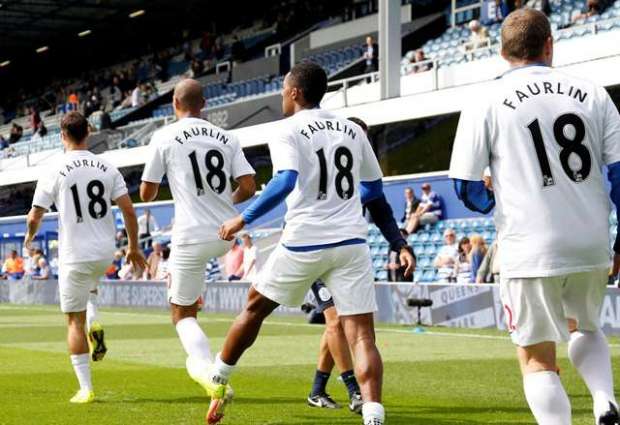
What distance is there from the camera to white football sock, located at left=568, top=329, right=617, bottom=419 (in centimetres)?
503

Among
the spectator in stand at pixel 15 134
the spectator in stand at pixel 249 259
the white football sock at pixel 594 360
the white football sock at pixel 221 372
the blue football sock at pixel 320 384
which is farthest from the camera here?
the spectator in stand at pixel 15 134

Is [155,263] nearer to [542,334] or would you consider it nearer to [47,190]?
[47,190]

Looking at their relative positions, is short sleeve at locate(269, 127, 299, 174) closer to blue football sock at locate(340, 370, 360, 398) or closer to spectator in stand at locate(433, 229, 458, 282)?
blue football sock at locate(340, 370, 360, 398)

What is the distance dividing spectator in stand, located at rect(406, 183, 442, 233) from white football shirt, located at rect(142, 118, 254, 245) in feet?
51.5

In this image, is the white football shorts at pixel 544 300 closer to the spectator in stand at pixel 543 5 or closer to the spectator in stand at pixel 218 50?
the spectator in stand at pixel 543 5

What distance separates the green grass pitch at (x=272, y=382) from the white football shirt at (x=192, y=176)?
4.16 feet

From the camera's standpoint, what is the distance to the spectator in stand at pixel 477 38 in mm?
26984

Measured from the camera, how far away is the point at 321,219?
6.48 m

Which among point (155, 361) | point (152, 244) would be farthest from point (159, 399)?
point (152, 244)

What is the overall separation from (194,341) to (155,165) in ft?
3.97

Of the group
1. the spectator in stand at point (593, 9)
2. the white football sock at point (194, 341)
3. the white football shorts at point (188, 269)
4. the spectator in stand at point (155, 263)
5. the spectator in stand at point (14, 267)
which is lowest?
the spectator in stand at point (14, 267)

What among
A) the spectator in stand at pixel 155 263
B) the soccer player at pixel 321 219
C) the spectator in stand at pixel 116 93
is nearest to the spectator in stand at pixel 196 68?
the spectator in stand at pixel 116 93

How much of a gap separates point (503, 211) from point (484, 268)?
13703 millimetres

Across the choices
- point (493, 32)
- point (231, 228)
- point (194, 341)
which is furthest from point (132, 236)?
point (493, 32)
